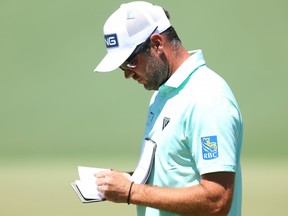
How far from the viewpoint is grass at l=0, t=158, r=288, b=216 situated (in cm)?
296

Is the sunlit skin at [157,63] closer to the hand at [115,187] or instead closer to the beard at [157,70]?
the beard at [157,70]

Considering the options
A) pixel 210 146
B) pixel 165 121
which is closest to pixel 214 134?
pixel 210 146

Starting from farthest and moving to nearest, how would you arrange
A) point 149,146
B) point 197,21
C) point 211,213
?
Result: 1. point 197,21
2. point 149,146
3. point 211,213

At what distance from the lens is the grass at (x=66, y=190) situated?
2957 millimetres

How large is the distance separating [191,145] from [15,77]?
2.67 m

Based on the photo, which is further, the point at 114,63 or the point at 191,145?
the point at 114,63

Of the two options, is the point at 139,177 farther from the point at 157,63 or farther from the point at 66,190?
the point at 66,190

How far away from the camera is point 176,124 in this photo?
4.03 feet

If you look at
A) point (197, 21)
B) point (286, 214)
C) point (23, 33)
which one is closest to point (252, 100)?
point (197, 21)

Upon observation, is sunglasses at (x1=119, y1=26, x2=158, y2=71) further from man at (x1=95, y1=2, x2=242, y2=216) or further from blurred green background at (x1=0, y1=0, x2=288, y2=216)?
blurred green background at (x1=0, y1=0, x2=288, y2=216)

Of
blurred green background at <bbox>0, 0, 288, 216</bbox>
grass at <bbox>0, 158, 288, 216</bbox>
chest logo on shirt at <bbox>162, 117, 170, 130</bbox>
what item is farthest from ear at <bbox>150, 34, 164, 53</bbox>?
blurred green background at <bbox>0, 0, 288, 216</bbox>

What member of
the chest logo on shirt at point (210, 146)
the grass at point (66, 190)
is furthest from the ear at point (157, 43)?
the grass at point (66, 190)

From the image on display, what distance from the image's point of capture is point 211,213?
3.90 ft

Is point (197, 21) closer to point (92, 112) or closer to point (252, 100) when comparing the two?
point (252, 100)
